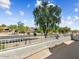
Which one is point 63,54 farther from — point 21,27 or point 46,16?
point 21,27

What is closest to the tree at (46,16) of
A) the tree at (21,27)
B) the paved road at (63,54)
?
the paved road at (63,54)

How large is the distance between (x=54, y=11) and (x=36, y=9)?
14.5 ft

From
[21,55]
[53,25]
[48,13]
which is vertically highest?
[48,13]

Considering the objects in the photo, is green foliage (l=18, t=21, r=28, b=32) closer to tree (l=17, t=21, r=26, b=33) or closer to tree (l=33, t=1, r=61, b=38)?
tree (l=17, t=21, r=26, b=33)

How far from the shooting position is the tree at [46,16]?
3991 centimetres

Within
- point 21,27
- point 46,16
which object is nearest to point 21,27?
point 21,27

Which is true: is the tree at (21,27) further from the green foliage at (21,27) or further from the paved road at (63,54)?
Answer: the paved road at (63,54)

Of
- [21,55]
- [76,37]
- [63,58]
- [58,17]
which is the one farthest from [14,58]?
[76,37]

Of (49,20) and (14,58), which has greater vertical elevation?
(49,20)

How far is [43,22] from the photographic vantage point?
40.0 meters

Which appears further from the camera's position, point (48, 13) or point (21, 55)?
point (48, 13)

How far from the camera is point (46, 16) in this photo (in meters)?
40.2

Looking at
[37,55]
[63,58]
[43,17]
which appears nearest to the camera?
[37,55]

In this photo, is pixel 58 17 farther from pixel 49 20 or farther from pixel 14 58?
pixel 14 58
